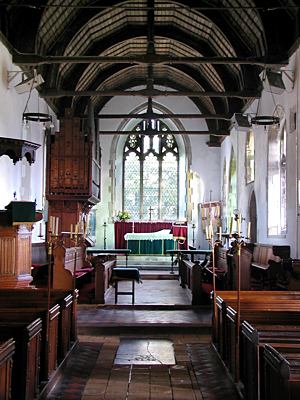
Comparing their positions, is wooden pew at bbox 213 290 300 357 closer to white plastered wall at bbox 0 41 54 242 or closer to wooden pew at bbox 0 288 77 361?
wooden pew at bbox 0 288 77 361

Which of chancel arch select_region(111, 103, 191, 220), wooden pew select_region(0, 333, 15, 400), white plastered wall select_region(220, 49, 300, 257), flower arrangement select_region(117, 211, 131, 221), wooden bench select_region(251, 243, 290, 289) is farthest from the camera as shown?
chancel arch select_region(111, 103, 191, 220)

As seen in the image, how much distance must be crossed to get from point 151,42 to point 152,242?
7.18 metres

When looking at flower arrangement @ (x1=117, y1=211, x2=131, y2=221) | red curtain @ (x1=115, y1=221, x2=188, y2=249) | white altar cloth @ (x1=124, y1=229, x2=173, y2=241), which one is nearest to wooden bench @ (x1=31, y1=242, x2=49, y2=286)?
white altar cloth @ (x1=124, y1=229, x2=173, y2=241)

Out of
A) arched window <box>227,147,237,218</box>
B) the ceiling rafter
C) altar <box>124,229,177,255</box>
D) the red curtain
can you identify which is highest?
the ceiling rafter

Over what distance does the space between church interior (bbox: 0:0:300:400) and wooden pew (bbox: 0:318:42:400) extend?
0.01 m

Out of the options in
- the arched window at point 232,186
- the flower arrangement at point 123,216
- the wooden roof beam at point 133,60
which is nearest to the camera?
→ the wooden roof beam at point 133,60

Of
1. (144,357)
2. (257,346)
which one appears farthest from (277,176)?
(257,346)

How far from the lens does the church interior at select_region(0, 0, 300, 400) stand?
4.57m

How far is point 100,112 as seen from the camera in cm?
1977

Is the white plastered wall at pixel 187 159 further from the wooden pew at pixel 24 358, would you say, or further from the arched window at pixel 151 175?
the wooden pew at pixel 24 358

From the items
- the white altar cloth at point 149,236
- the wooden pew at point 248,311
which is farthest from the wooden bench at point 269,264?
the white altar cloth at point 149,236

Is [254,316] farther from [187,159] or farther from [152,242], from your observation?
[187,159]

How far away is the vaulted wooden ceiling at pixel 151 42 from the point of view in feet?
36.3

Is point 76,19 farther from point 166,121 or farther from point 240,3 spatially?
point 166,121
